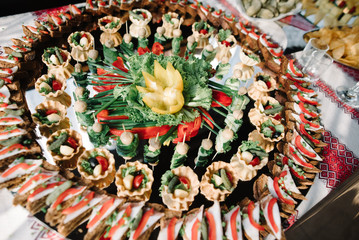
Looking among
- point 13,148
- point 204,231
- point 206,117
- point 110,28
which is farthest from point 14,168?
point 110,28

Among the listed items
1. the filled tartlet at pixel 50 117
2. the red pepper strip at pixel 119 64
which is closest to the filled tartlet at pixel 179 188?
the filled tartlet at pixel 50 117

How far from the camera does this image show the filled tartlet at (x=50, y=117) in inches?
77.7

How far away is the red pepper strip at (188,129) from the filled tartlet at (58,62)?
1.13m

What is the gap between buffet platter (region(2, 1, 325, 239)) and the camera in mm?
1633

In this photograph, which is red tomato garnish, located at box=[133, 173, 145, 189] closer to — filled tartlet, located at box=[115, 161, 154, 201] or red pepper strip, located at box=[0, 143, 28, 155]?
filled tartlet, located at box=[115, 161, 154, 201]

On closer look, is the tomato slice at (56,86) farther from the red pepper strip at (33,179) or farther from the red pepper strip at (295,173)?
the red pepper strip at (295,173)

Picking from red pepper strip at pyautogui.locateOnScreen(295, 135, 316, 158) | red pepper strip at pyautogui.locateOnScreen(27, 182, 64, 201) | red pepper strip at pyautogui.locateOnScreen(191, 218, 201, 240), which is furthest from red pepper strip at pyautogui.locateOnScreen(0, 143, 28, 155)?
red pepper strip at pyautogui.locateOnScreen(295, 135, 316, 158)

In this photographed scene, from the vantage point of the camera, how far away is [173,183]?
1.70 metres

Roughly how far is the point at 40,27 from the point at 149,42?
3.54 ft

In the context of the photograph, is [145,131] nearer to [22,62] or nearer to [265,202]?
[265,202]

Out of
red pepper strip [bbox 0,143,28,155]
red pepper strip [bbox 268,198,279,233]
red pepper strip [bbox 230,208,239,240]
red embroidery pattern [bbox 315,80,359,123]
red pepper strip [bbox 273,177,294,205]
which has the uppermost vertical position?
red embroidery pattern [bbox 315,80,359,123]

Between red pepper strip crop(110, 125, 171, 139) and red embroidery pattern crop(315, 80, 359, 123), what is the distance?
1759 mm

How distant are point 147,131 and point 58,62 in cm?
109

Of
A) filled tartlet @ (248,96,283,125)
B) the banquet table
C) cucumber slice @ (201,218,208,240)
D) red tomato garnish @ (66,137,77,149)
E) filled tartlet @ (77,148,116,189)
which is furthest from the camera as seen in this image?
filled tartlet @ (248,96,283,125)
